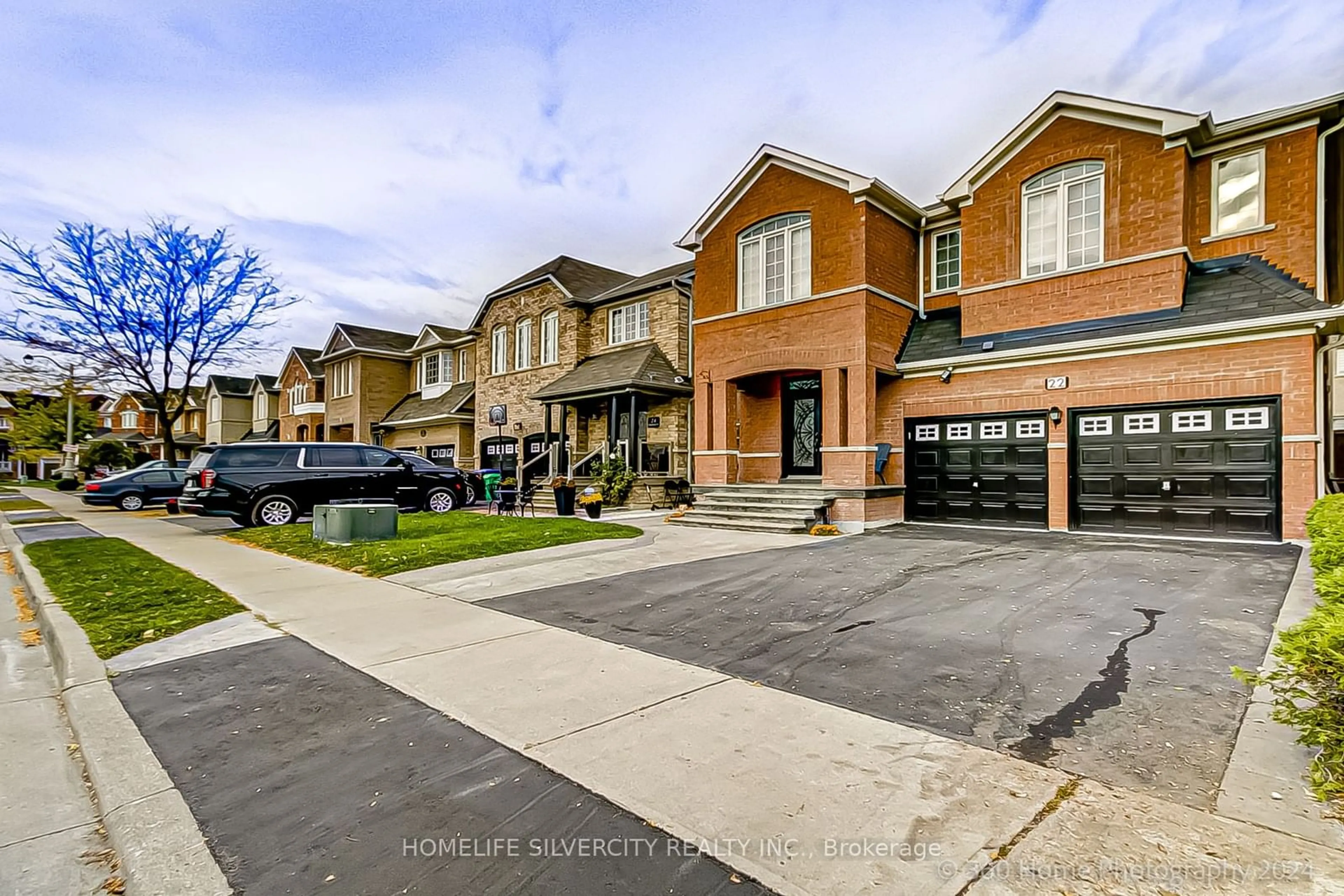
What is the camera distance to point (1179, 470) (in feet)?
35.2

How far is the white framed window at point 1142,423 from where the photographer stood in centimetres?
1094

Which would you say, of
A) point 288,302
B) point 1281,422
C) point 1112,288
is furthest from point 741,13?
point 288,302

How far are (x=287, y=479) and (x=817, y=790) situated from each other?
14.7 meters

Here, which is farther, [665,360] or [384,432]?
[384,432]

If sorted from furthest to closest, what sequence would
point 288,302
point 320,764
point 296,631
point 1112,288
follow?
point 288,302, point 1112,288, point 296,631, point 320,764

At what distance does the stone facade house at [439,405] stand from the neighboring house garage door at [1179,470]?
70.1ft

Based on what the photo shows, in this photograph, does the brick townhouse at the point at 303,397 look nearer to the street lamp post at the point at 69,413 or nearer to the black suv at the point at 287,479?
the street lamp post at the point at 69,413

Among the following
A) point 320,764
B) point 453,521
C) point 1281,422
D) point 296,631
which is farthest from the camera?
point 453,521

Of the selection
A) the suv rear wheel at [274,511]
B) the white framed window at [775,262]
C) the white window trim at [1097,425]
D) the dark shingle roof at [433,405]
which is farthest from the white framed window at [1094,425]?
the dark shingle roof at [433,405]

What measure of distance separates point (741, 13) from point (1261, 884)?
11927 millimetres

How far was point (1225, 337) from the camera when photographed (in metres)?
10.2

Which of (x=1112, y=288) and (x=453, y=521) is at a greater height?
(x=1112, y=288)

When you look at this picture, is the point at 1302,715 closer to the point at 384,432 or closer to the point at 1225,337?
the point at 1225,337

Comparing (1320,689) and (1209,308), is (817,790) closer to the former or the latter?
(1320,689)
